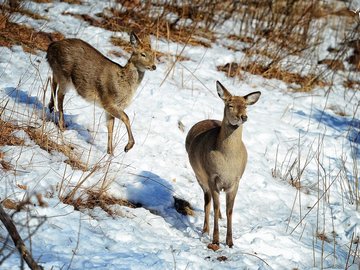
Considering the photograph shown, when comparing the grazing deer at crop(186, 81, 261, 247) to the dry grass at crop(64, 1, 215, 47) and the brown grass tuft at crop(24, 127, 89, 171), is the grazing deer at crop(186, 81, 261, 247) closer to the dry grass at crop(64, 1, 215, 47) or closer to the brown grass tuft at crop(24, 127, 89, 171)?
the brown grass tuft at crop(24, 127, 89, 171)

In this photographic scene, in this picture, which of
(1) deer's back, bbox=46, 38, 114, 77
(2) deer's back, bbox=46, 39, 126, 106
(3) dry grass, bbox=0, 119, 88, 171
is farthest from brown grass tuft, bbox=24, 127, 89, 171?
(1) deer's back, bbox=46, 38, 114, 77

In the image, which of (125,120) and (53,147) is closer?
(53,147)

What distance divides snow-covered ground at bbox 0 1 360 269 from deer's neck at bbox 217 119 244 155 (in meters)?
0.89

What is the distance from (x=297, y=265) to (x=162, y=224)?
1304mm

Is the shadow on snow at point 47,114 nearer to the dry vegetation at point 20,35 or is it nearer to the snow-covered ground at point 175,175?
the snow-covered ground at point 175,175

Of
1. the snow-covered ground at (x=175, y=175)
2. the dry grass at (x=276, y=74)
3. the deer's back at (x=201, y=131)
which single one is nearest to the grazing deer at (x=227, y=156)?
the deer's back at (x=201, y=131)

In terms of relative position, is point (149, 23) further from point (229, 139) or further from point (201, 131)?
point (229, 139)

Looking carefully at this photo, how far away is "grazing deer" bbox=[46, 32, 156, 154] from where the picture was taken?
697cm

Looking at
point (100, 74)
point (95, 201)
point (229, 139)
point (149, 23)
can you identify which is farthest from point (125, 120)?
point (149, 23)

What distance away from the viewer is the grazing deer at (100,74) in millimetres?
6969

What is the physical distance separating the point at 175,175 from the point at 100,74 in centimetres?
172

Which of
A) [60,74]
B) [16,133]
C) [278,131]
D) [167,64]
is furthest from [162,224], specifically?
[167,64]

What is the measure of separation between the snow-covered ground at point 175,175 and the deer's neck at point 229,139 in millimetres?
892

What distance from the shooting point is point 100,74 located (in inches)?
279
